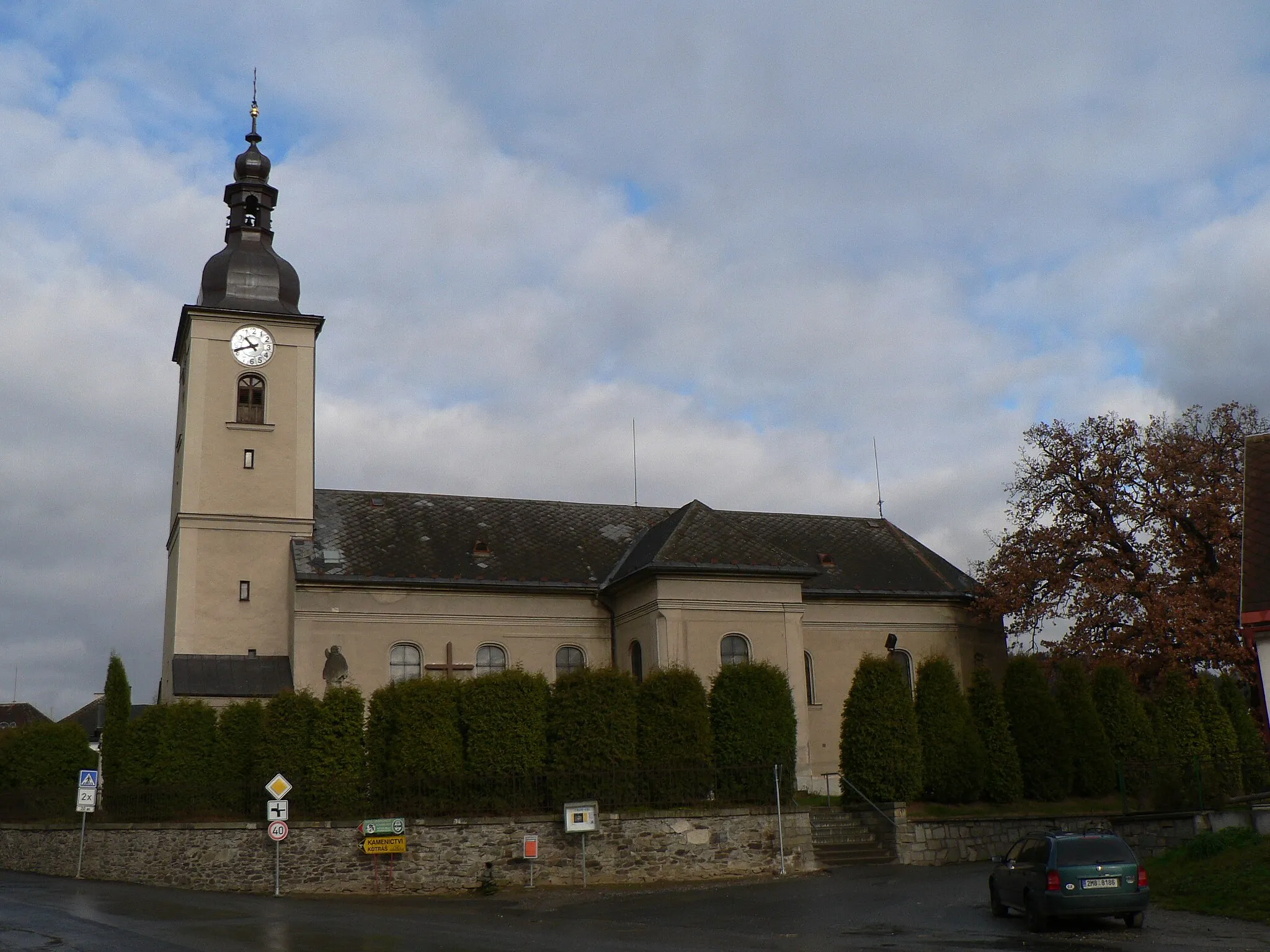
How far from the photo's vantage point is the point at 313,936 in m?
16.4

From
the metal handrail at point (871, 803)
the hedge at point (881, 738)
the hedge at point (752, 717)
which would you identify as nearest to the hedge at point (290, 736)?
the hedge at point (752, 717)

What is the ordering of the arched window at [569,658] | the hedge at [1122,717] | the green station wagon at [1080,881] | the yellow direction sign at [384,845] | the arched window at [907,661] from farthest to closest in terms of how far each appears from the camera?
the arched window at [907,661] → the arched window at [569,658] → the hedge at [1122,717] → the yellow direction sign at [384,845] → the green station wagon at [1080,881]

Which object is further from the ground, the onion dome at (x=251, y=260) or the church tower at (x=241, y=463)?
the onion dome at (x=251, y=260)

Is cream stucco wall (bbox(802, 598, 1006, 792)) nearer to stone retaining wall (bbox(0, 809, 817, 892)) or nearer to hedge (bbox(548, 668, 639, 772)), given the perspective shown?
hedge (bbox(548, 668, 639, 772))

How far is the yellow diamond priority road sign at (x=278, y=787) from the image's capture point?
23141mm

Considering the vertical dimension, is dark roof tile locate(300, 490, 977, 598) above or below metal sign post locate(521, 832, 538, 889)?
above

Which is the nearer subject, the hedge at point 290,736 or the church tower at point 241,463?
the hedge at point 290,736

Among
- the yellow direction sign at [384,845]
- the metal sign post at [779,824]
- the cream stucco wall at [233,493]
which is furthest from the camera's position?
the cream stucco wall at [233,493]

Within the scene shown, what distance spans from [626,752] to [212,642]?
14.4 meters

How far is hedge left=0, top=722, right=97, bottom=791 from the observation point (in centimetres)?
3469

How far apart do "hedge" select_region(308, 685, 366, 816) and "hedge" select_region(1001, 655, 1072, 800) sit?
15982 millimetres

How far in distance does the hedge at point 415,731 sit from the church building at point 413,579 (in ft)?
26.3

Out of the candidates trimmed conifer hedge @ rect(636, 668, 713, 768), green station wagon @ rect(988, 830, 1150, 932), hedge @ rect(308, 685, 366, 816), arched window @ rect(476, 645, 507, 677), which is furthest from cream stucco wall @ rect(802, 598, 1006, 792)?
green station wagon @ rect(988, 830, 1150, 932)

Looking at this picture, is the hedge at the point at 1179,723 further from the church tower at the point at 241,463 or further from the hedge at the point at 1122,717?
the church tower at the point at 241,463
